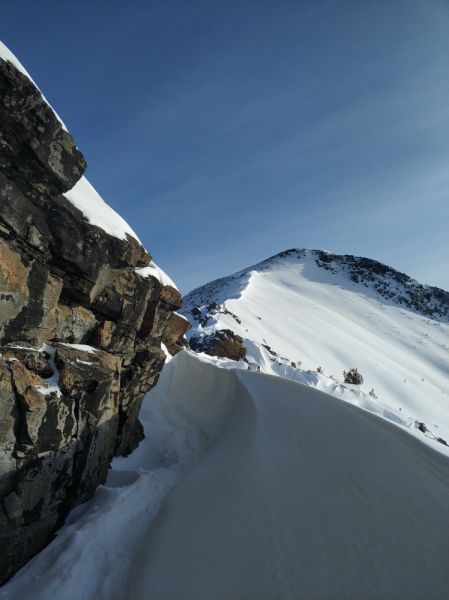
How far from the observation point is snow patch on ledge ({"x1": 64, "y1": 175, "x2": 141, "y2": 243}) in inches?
278

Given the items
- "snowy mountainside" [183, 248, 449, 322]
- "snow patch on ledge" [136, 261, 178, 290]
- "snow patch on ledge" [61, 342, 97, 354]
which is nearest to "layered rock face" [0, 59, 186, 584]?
"snow patch on ledge" [61, 342, 97, 354]

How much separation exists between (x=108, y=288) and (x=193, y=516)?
19.0 feet

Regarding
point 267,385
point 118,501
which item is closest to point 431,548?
point 118,501

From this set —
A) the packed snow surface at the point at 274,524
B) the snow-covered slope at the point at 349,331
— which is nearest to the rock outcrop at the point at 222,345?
the snow-covered slope at the point at 349,331

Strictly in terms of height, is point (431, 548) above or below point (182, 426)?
above

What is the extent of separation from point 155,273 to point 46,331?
14.8 feet

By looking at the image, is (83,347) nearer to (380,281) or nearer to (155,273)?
(155,273)

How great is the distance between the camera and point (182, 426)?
39.6ft

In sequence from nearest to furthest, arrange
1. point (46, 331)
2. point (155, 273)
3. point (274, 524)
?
point (274, 524), point (46, 331), point (155, 273)

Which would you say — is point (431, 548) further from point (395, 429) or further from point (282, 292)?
point (282, 292)

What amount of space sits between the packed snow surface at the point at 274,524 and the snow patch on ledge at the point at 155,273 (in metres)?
5.65

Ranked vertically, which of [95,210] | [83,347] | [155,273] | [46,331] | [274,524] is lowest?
[274,524]

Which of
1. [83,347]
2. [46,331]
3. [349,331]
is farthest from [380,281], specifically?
[46,331]

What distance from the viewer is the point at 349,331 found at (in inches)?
1799
